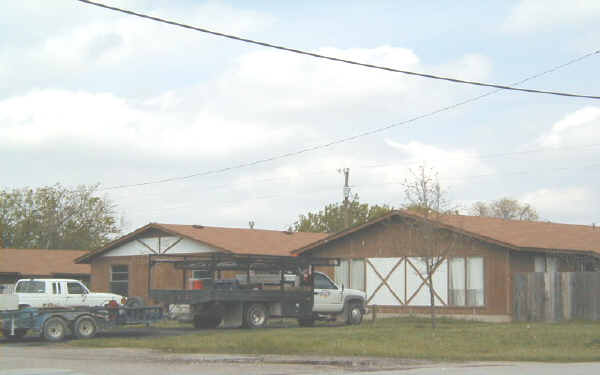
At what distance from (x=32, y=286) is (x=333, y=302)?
9.79m

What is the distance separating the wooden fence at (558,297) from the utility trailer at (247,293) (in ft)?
23.9

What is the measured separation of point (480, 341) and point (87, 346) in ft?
30.9

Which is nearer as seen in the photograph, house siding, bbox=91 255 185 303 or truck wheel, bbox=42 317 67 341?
truck wheel, bbox=42 317 67 341

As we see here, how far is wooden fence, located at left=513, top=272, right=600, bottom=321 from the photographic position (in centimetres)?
3041

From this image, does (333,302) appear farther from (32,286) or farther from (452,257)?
(32,286)

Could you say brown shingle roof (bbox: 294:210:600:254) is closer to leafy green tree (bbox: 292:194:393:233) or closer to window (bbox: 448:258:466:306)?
window (bbox: 448:258:466:306)

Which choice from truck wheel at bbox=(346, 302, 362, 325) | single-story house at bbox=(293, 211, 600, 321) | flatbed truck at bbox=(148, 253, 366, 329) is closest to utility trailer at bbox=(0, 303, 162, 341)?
flatbed truck at bbox=(148, 253, 366, 329)

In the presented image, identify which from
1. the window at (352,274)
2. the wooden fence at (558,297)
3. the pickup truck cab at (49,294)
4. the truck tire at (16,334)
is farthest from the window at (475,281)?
the truck tire at (16,334)

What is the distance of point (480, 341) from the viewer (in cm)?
2153

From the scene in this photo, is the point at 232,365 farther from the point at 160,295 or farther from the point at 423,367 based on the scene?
the point at 160,295

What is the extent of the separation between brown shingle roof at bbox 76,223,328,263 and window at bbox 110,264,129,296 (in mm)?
1034

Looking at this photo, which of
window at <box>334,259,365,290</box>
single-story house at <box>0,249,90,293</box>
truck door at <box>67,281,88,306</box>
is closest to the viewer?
Answer: truck door at <box>67,281,88,306</box>

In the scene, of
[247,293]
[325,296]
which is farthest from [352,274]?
[247,293]

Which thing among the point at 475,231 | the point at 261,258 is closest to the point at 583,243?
the point at 475,231
